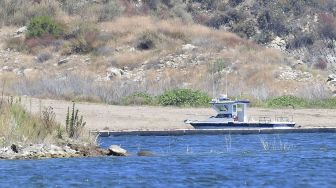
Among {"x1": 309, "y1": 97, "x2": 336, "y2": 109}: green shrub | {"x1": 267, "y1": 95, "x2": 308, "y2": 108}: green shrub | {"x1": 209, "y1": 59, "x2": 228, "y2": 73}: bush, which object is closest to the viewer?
{"x1": 267, "y1": 95, "x2": 308, "y2": 108}: green shrub

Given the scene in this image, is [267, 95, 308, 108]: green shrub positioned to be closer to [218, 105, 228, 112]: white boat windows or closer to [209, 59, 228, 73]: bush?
[218, 105, 228, 112]: white boat windows

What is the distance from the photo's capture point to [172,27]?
69625 mm

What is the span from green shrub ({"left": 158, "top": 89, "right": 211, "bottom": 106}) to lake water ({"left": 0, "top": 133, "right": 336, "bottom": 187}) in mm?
12216

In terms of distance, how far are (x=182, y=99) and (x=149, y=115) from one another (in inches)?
166

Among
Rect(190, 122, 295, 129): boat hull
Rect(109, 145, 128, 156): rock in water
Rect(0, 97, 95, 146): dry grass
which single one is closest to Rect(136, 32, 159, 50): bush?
Rect(190, 122, 295, 129): boat hull

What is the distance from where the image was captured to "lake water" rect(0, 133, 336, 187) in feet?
88.4

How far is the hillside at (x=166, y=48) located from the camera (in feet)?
189

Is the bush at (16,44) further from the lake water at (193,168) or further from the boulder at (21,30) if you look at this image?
the lake water at (193,168)

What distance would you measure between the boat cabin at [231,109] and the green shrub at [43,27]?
27156 millimetres

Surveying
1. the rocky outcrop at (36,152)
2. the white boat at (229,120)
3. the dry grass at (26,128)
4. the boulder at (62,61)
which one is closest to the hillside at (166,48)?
the boulder at (62,61)

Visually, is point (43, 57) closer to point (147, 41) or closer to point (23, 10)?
point (147, 41)

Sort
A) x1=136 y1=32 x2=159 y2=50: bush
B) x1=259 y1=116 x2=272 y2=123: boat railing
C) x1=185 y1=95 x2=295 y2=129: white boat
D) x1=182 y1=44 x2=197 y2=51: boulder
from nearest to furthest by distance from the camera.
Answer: x1=185 y1=95 x2=295 y2=129: white boat < x1=259 y1=116 x2=272 y2=123: boat railing < x1=182 y1=44 x2=197 y2=51: boulder < x1=136 y1=32 x2=159 y2=50: bush

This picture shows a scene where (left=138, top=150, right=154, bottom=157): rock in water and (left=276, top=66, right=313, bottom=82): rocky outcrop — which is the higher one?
(left=276, top=66, right=313, bottom=82): rocky outcrop

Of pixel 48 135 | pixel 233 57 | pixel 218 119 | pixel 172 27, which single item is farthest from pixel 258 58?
pixel 48 135
